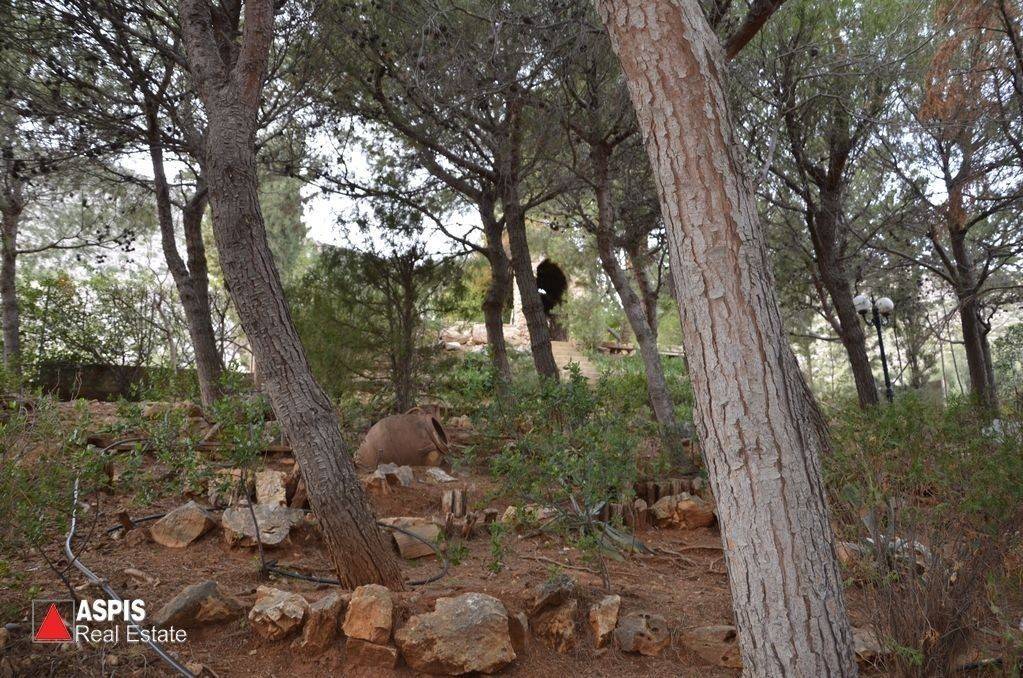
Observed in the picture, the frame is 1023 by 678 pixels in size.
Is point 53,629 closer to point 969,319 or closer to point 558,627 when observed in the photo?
point 558,627

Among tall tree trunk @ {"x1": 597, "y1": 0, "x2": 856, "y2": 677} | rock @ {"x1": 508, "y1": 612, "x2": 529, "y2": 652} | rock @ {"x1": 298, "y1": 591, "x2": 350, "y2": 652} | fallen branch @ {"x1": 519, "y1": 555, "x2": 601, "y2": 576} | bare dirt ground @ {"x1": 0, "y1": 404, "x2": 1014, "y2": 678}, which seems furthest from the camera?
fallen branch @ {"x1": 519, "y1": 555, "x2": 601, "y2": 576}

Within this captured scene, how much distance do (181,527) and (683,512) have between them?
3.63m

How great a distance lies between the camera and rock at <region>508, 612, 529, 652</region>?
334 centimetres

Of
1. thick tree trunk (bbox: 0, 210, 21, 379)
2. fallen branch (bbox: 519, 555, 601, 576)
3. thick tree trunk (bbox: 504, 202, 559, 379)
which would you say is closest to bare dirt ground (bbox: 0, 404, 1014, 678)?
fallen branch (bbox: 519, 555, 601, 576)

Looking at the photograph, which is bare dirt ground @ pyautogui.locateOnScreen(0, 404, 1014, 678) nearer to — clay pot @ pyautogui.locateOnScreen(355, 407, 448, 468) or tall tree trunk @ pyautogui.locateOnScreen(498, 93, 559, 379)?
clay pot @ pyautogui.locateOnScreen(355, 407, 448, 468)

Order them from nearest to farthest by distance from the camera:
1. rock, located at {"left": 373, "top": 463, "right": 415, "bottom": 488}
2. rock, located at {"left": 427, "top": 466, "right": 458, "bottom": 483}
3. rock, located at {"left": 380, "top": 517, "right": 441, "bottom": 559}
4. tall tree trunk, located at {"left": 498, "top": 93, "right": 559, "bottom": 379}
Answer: rock, located at {"left": 380, "top": 517, "right": 441, "bottom": 559} → rock, located at {"left": 373, "top": 463, "right": 415, "bottom": 488} → rock, located at {"left": 427, "top": 466, "right": 458, "bottom": 483} → tall tree trunk, located at {"left": 498, "top": 93, "right": 559, "bottom": 379}

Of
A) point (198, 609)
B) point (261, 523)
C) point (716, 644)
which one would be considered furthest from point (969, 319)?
point (198, 609)

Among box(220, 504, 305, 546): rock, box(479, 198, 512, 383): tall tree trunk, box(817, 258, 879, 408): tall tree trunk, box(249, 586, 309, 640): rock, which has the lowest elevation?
box(249, 586, 309, 640): rock

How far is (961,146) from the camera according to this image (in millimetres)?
8992

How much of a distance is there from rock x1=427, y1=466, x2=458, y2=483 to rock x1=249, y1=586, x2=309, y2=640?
293 centimetres

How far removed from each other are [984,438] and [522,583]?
2785mm

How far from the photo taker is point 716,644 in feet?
11.1

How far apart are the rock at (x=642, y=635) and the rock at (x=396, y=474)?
2.69 metres

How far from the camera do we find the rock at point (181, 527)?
434cm
